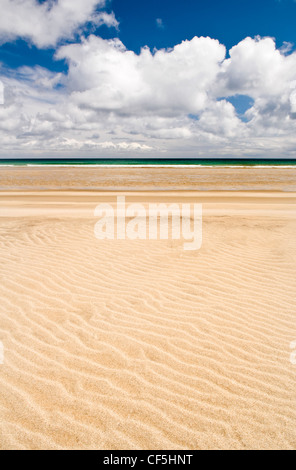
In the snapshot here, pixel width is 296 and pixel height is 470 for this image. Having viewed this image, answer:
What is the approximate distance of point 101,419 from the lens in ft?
8.29

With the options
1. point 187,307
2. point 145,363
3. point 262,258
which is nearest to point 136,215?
point 262,258

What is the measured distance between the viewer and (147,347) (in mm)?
3453

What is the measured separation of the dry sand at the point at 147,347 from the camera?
246 centimetres

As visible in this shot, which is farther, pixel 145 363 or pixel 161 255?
pixel 161 255

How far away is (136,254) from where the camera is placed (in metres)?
6.68

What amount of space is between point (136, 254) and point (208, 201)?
8.86 m

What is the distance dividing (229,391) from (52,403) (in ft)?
5.57

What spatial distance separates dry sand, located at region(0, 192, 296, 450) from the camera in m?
2.46

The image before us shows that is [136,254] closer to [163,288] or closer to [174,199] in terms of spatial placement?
[163,288]
